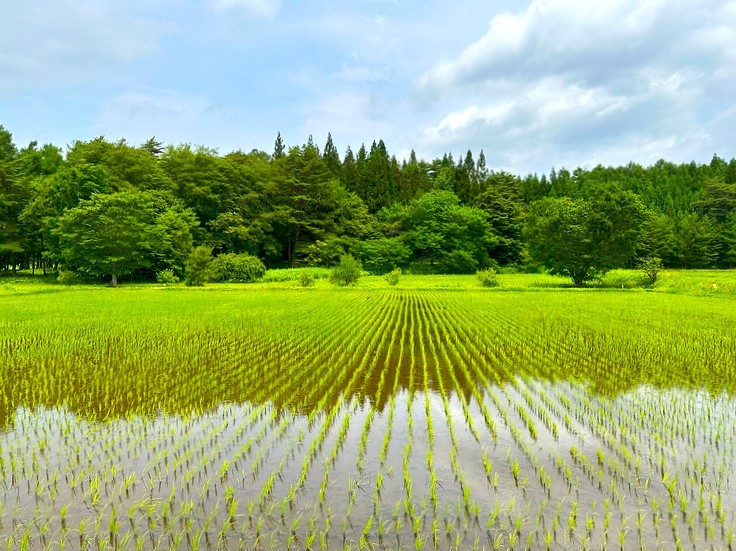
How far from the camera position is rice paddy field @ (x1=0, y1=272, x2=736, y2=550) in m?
3.89

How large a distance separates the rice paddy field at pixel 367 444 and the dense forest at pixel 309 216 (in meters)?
28.3

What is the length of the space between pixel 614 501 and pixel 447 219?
59.7 meters

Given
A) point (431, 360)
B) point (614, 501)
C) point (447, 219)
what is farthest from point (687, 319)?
point (447, 219)

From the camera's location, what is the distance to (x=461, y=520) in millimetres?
4008

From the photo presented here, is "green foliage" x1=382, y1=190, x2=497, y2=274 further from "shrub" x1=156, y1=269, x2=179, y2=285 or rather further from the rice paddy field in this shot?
the rice paddy field

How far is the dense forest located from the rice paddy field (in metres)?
28.3

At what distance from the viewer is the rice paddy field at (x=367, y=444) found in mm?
3893

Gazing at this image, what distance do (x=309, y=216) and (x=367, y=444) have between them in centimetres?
5799

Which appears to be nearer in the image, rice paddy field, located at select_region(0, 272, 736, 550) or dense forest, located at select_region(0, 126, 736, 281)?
rice paddy field, located at select_region(0, 272, 736, 550)

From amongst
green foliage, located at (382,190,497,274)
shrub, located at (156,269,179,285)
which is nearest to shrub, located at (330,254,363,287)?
shrub, located at (156,269,179,285)

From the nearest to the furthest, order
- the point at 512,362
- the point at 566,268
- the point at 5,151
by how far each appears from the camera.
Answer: the point at 512,362
the point at 566,268
the point at 5,151

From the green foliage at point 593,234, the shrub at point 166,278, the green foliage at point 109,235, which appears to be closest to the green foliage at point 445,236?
the green foliage at point 593,234

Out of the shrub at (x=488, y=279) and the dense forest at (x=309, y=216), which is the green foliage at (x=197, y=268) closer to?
the dense forest at (x=309, y=216)

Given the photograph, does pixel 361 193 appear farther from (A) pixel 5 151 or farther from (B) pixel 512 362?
(B) pixel 512 362
